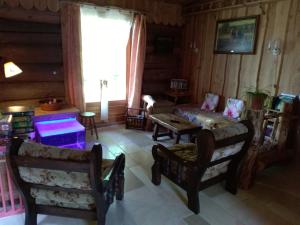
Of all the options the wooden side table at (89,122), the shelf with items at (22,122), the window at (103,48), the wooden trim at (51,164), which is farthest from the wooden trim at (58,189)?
the window at (103,48)

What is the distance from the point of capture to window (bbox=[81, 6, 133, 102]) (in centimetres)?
397

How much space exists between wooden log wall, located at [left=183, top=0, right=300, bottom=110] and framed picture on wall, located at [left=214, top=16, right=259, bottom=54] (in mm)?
83

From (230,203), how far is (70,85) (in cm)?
305

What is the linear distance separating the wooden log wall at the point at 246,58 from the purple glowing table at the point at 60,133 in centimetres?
264

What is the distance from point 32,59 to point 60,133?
1.52m

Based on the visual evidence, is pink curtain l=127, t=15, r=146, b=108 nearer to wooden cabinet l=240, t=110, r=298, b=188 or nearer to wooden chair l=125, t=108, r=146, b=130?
wooden chair l=125, t=108, r=146, b=130

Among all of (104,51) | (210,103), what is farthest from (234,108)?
(104,51)

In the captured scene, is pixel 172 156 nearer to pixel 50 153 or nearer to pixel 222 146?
pixel 222 146

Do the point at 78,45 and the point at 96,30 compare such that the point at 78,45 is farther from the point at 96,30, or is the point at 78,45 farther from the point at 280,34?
the point at 280,34

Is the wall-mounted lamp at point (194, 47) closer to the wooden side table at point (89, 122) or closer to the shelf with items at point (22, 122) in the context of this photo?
the wooden side table at point (89, 122)

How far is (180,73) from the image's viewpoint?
518 cm

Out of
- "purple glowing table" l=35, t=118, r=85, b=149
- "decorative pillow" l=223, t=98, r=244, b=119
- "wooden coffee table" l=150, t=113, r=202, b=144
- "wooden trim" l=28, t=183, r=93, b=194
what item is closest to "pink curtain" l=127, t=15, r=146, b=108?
"wooden coffee table" l=150, t=113, r=202, b=144

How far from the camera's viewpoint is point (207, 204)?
229cm

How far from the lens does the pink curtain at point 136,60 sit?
4.31 m
